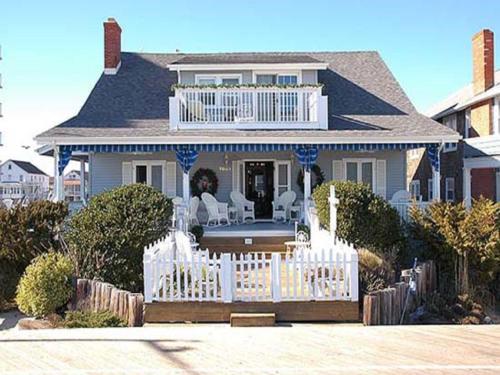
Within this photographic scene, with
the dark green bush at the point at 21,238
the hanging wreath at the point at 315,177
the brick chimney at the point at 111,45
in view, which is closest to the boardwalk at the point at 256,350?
the dark green bush at the point at 21,238

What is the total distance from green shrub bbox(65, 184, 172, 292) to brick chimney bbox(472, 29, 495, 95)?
15827 millimetres

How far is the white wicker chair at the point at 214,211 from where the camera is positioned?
54.4ft

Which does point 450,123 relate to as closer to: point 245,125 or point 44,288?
point 245,125

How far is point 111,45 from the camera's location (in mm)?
20281

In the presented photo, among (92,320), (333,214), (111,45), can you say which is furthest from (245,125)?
(92,320)

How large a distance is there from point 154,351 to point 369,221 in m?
6.62

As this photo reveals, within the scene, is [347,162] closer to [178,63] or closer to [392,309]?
[178,63]

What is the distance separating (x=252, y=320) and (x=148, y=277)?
6.54ft

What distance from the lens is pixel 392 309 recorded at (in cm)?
895

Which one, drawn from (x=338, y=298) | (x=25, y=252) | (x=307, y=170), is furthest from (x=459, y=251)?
(x=25, y=252)

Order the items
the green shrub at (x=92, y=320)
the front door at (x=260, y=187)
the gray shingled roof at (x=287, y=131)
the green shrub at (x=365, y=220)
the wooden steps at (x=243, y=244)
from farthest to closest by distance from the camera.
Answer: the front door at (x=260, y=187) < the gray shingled roof at (x=287, y=131) < the wooden steps at (x=243, y=244) < the green shrub at (x=365, y=220) < the green shrub at (x=92, y=320)

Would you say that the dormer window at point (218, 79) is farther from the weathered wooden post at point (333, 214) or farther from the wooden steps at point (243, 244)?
the weathered wooden post at point (333, 214)

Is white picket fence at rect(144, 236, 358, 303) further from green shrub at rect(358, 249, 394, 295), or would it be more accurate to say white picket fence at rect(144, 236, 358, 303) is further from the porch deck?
the porch deck

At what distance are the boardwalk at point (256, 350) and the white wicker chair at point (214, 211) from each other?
327 inches
